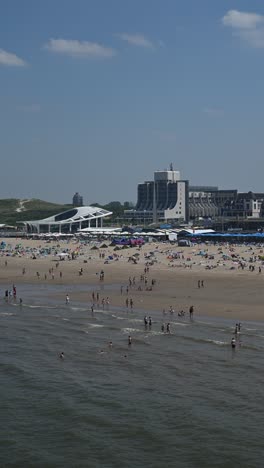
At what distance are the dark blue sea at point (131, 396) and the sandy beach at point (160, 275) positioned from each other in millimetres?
7949

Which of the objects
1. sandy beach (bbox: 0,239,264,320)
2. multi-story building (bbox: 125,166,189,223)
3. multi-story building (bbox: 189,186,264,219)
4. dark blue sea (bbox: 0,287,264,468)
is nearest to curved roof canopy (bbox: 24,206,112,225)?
multi-story building (bbox: 125,166,189,223)

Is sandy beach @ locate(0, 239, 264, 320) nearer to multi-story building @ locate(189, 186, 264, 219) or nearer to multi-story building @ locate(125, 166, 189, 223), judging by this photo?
multi-story building @ locate(189, 186, 264, 219)

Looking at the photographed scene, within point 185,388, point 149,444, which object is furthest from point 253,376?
point 149,444

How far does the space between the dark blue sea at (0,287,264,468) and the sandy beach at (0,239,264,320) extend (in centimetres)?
795

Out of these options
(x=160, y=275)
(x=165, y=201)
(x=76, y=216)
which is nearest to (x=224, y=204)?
(x=165, y=201)

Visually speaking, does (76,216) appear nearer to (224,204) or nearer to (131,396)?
(224,204)

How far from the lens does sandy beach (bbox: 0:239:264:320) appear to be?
44156 mm

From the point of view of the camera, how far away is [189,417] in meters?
21.2

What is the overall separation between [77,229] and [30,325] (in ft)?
386

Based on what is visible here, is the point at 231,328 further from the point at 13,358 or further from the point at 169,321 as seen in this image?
the point at 13,358

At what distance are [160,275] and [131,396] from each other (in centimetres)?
3768

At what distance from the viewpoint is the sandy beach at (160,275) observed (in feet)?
145

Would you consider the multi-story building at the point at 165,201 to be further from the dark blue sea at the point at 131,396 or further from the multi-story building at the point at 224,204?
the dark blue sea at the point at 131,396

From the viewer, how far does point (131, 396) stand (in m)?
23.4
